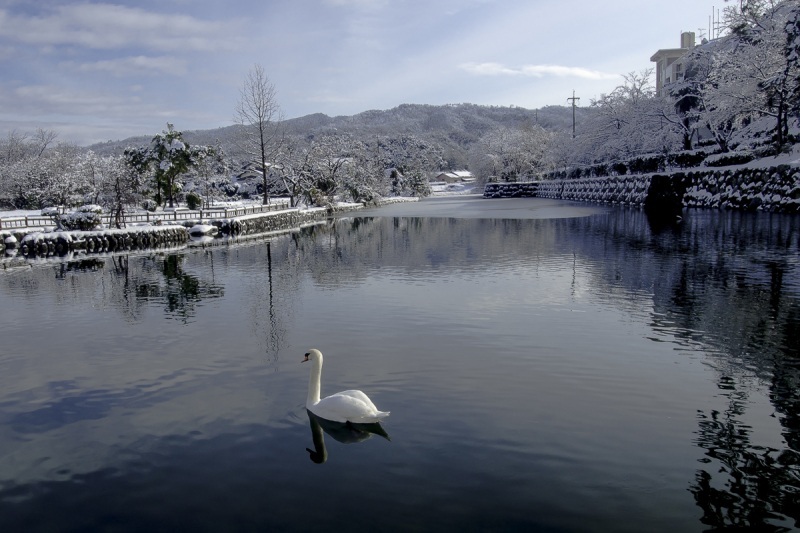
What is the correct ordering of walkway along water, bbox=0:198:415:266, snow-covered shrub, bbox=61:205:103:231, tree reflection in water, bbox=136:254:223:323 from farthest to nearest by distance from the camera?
snow-covered shrub, bbox=61:205:103:231
walkway along water, bbox=0:198:415:266
tree reflection in water, bbox=136:254:223:323

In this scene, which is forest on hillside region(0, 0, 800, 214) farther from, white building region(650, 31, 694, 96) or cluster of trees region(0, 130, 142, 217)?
white building region(650, 31, 694, 96)

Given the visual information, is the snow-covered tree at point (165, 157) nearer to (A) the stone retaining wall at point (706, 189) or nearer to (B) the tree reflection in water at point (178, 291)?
(B) the tree reflection in water at point (178, 291)

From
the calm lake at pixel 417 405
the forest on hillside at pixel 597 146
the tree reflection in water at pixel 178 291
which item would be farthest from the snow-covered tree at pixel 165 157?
the calm lake at pixel 417 405

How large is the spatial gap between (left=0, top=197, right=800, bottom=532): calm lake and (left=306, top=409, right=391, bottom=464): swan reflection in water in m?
0.03

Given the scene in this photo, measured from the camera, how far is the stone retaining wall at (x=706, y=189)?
1224 inches

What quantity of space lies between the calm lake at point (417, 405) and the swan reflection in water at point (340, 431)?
1.1 inches

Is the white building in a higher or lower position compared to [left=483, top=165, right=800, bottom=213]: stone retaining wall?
higher

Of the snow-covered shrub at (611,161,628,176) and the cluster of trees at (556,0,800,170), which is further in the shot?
the snow-covered shrub at (611,161,628,176)

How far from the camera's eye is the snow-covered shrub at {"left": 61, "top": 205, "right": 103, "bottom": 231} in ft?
90.8

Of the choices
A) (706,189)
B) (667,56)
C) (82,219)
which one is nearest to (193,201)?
(82,219)

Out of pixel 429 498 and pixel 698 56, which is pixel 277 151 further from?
A: pixel 429 498

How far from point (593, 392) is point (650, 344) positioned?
252cm

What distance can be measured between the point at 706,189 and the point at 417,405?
38.4 meters

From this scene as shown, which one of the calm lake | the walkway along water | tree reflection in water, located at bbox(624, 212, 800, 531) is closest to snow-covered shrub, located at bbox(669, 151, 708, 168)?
tree reflection in water, located at bbox(624, 212, 800, 531)
